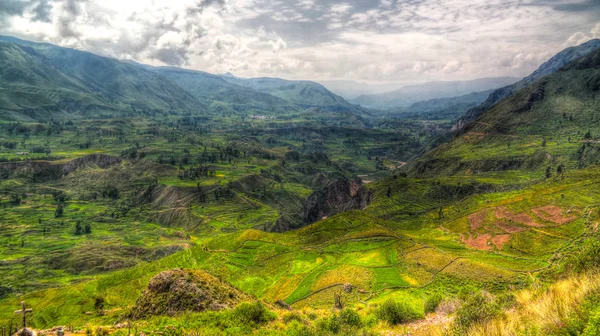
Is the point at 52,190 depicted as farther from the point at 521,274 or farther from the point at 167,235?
the point at 521,274

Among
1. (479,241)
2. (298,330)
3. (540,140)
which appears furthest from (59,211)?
(540,140)

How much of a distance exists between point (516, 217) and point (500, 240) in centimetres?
1200

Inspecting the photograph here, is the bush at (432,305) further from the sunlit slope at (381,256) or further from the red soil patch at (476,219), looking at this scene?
the red soil patch at (476,219)

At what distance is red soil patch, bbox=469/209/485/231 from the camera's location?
71.0 m

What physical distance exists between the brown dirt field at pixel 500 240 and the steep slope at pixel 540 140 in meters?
83.5

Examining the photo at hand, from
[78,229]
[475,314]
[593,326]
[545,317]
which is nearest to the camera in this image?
[593,326]

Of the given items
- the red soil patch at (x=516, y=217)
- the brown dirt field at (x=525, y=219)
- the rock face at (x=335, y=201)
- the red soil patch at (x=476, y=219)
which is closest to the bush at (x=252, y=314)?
the red soil patch at (x=476, y=219)

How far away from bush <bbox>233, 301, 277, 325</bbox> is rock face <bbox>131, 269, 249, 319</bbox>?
3529 millimetres

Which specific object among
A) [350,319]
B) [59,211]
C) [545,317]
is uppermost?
[545,317]

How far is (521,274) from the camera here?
4209 centimetres

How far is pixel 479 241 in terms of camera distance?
63.2 metres

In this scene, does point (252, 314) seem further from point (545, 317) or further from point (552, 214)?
point (552, 214)

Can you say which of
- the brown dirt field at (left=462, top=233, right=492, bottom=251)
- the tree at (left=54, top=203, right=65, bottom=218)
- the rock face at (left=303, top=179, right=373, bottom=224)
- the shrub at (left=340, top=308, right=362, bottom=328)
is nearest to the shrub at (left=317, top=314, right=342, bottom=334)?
the shrub at (left=340, top=308, right=362, bottom=328)

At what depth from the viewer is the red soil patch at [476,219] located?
2795 inches
